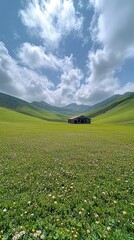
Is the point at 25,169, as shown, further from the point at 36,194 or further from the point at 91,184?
the point at 91,184

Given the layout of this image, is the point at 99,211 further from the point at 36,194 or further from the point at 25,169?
the point at 25,169

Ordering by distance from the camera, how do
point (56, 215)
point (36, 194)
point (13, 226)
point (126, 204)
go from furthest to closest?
1. point (36, 194)
2. point (126, 204)
3. point (56, 215)
4. point (13, 226)

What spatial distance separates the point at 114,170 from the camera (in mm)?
9531

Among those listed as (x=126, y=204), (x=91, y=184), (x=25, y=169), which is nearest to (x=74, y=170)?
(x=91, y=184)

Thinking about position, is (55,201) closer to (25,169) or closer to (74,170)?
(74,170)

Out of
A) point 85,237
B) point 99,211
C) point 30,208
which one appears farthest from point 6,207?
point 99,211

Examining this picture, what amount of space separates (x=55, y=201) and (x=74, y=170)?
4.09 metres

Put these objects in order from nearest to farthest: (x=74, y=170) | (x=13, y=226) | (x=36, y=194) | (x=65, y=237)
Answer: (x=65, y=237)
(x=13, y=226)
(x=36, y=194)
(x=74, y=170)

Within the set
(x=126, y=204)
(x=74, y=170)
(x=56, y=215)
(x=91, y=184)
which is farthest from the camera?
(x=74, y=170)

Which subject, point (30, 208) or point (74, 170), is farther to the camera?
point (74, 170)

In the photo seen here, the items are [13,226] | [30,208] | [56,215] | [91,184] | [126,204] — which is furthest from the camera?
[91,184]

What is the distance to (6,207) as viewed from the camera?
16.9 ft

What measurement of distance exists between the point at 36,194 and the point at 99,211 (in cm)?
290

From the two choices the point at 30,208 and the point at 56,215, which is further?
the point at 30,208
